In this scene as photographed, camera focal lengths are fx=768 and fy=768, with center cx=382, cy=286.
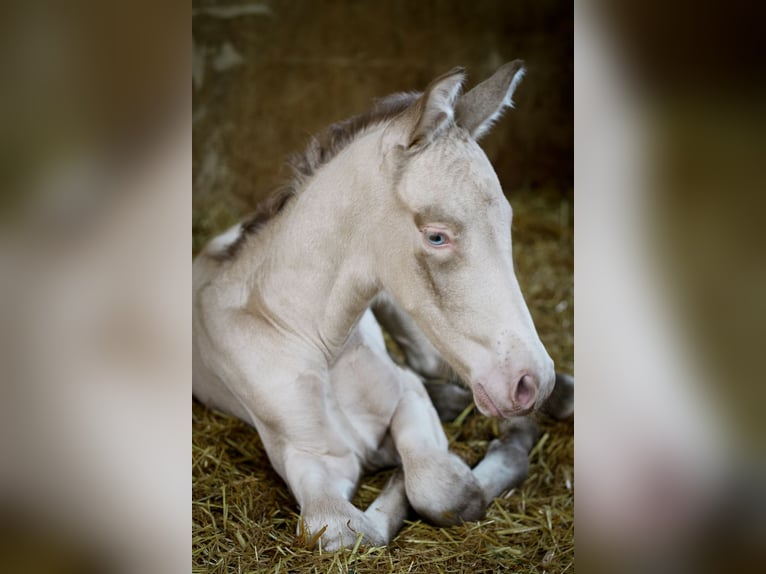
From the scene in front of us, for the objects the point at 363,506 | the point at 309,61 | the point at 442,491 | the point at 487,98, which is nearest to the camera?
the point at 487,98

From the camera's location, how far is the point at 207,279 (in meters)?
2.93

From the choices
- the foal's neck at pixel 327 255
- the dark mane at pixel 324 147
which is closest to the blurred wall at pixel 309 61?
the dark mane at pixel 324 147

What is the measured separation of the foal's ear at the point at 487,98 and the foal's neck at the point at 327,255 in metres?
0.28

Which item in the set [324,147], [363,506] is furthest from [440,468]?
[324,147]

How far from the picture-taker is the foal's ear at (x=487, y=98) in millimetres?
2301

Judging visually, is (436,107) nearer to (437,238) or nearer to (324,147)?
(437,238)

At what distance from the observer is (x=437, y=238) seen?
222 centimetres

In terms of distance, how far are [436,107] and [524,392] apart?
84 cm

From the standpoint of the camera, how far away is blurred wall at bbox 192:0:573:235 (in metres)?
3.89

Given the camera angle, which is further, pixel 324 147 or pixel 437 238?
pixel 324 147

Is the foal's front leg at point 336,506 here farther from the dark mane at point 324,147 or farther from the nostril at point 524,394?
the dark mane at point 324,147

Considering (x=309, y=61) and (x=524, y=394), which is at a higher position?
(x=309, y=61)

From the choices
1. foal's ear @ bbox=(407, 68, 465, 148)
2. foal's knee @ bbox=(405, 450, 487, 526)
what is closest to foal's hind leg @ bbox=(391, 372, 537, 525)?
foal's knee @ bbox=(405, 450, 487, 526)

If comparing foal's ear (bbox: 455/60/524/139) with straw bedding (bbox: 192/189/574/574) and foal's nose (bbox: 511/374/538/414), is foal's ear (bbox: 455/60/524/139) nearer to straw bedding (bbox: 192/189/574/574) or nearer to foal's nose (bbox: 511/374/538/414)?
foal's nose (bbox: 511/374/538/414)
